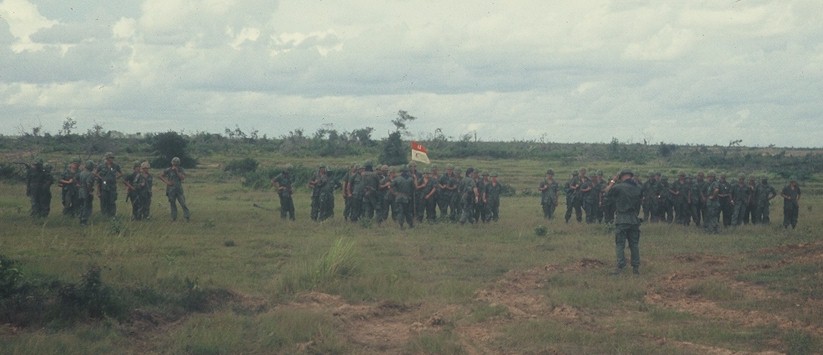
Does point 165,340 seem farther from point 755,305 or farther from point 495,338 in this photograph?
point 755,305

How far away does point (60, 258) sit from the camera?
13758 millimetres

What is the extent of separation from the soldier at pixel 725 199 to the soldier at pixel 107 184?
16.2m

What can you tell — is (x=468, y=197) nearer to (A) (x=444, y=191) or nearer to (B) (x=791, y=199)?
(A) (x=444, y=191)

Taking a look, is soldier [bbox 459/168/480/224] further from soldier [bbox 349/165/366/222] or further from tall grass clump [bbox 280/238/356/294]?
tall grass clump [bbox 280/238/356/294]

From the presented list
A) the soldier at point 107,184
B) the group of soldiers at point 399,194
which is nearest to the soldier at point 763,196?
the group of soldiers at point 399,194

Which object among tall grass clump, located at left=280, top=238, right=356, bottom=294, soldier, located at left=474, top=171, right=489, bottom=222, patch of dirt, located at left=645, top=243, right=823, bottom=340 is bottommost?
patch of dirt, located at left=645, top=243, right=823, bottom=340

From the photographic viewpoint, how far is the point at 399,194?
71.5 ft

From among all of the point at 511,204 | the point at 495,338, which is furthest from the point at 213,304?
the point at 511,204

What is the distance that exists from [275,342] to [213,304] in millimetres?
1791

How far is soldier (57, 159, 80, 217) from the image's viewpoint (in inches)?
853

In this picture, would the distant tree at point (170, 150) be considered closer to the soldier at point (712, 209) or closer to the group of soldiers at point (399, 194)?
the group of soldiers at point (399, 194)

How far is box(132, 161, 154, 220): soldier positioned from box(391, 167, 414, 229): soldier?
20.9ft

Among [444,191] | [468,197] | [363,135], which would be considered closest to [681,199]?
[468,197]

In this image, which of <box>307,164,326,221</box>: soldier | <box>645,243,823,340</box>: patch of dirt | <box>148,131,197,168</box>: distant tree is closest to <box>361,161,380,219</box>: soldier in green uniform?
<box>307,164,326,221</box>: soldier
